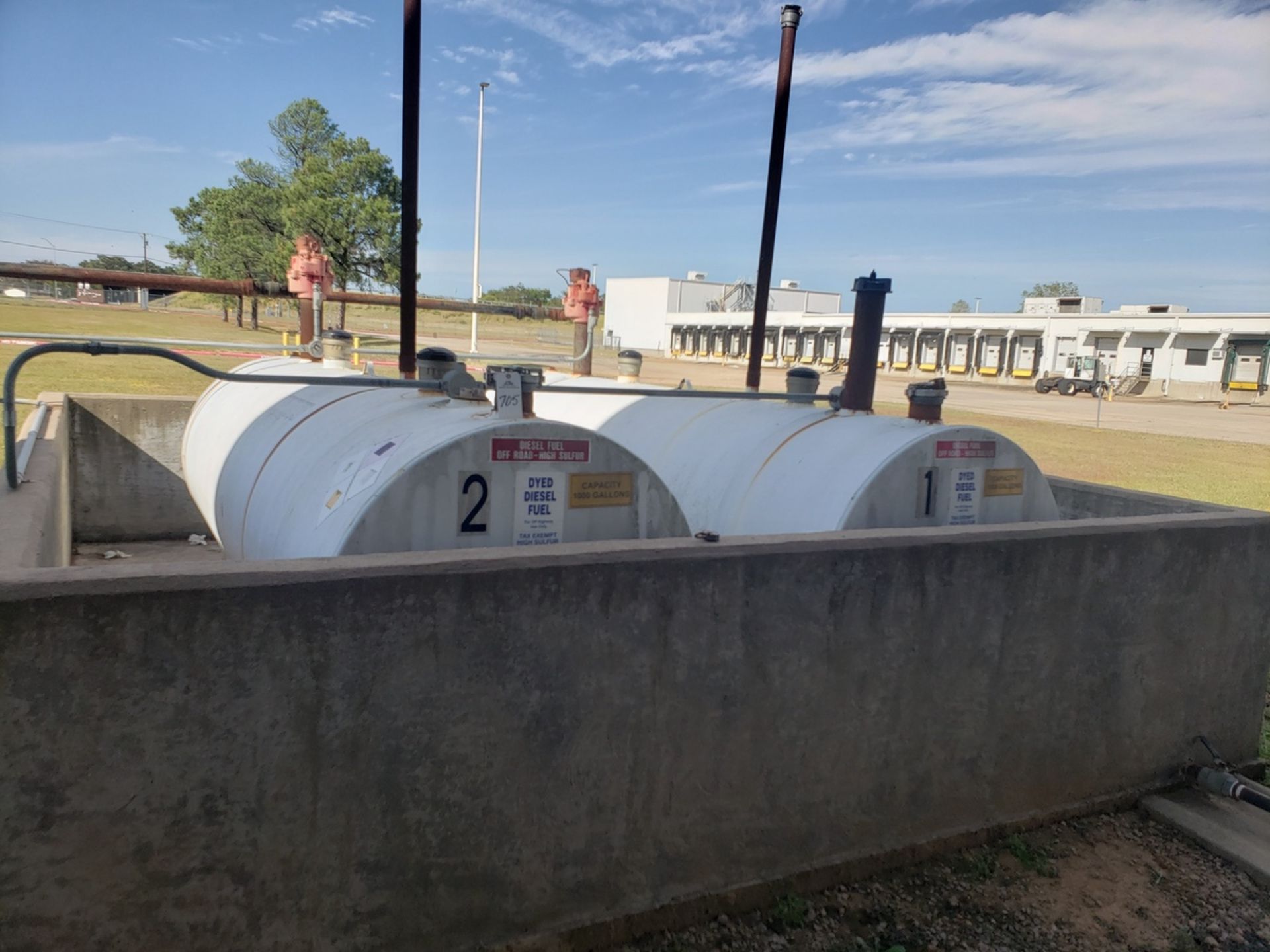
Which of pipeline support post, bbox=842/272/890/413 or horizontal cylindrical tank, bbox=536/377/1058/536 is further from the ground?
pipeline support post, bbox=842/272/890/413

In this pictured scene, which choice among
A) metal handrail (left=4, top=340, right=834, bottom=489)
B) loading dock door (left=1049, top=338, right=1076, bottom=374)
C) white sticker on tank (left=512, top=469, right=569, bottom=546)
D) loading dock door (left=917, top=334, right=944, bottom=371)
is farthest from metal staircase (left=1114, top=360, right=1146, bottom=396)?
white sticker on tank (left=512, top=469, right=569, bottom=546)

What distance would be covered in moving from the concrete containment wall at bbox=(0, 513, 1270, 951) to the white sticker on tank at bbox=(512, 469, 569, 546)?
0.64 m

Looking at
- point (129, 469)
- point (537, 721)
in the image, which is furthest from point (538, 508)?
point (129, 469)

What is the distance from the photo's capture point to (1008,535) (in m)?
3.74

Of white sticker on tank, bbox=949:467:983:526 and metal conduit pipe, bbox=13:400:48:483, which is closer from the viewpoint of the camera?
metal conduit pipe, bbox=13:400:48:483

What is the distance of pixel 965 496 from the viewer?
460 centimetres

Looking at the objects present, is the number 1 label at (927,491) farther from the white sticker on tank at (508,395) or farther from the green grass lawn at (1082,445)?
the green grass lawn at (1082,445)

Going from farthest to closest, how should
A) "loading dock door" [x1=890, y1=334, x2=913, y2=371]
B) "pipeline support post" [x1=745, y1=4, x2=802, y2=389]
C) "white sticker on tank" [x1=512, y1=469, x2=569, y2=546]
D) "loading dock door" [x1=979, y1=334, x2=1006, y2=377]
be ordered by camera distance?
"loading dock door" [x1=890, y1=334, x2=913, y2=371]
"loading dock door" [x1=979, y1=334, x2=1006, y2=377]
"pipeline support post" [x1=745, y1=4, x2=802, y2=389]
"white sticker on tank" [x1=512, y1=469, x2=569, y2=546]

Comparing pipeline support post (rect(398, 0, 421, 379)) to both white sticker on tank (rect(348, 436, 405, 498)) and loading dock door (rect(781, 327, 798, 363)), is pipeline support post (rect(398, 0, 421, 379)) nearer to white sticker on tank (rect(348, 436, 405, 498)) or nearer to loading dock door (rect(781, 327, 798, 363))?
white sticker on tank (rect(348, 436, 405, 498))

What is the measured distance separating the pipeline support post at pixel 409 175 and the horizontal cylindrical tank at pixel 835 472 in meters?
0.96

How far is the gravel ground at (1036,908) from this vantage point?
3.15 m

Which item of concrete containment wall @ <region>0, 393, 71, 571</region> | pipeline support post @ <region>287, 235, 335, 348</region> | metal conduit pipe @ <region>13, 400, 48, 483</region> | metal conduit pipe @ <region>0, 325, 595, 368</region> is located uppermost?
pipeline support post @ <region>287, 235, 335, 348</region>

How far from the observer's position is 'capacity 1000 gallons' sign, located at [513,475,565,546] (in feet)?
11.3

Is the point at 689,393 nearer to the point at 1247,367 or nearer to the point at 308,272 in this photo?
the point at 308,272
